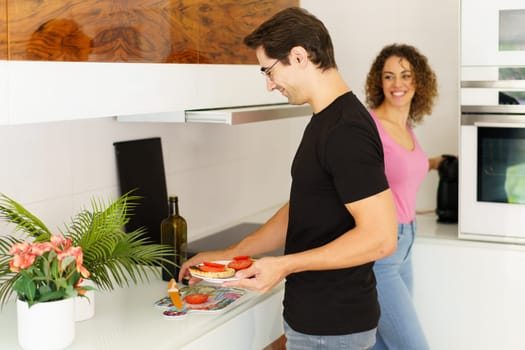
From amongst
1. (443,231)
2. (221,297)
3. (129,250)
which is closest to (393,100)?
(443,231)

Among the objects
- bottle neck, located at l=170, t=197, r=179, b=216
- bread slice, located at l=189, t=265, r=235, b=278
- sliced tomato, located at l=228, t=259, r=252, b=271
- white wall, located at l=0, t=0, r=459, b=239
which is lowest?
bread slice, located at l=189, t=265, r=235, b=278

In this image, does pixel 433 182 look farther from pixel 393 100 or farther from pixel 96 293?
pixel 96 293

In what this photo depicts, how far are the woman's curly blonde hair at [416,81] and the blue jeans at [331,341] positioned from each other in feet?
3.82

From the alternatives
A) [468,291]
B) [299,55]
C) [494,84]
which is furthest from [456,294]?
[299,55]

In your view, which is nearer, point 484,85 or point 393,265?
point 393,265

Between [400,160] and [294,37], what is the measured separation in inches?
37.5

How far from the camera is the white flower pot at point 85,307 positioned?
6.34 ft

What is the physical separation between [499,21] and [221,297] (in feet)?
4.51

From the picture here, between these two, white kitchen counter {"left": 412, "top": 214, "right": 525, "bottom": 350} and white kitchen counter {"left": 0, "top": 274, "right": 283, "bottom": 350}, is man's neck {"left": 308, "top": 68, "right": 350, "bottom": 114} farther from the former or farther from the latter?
white kitchen counter {"left": 412, "top": 214, "right": 525, "bottom": 350}

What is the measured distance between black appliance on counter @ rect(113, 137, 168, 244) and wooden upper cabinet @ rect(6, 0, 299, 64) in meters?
0.41

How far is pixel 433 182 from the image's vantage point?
3.32 meters

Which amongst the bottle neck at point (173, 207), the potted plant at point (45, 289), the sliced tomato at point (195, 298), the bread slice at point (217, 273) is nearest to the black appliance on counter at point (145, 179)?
the bottle neck at point (173, 207)

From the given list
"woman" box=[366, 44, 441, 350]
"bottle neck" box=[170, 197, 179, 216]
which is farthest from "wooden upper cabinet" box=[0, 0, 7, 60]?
"woman" box=[366, 44, 441, 350]

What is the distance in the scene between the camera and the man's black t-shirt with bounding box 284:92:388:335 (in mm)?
1656
